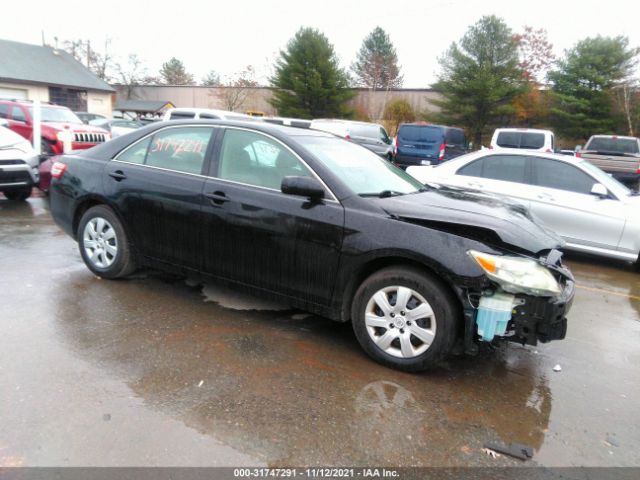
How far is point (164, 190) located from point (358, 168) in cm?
173

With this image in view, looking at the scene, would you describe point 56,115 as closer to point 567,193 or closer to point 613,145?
point 567,193

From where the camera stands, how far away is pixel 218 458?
98.3 inches

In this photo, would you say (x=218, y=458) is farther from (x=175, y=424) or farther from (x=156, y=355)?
(x=156, y=355)

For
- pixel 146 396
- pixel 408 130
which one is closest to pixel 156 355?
pixel 146 396

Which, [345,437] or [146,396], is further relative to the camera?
[146,396]

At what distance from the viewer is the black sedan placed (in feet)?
10.5

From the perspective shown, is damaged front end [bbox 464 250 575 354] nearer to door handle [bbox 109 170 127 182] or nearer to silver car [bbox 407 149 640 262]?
door handle [bbox 109 170 127 182]

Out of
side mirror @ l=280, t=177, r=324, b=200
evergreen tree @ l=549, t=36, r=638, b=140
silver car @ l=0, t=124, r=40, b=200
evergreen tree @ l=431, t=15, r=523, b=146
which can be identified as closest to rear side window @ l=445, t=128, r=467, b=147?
silver car @ l=0, t=124, r=40, b=200

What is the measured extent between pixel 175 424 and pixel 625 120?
33.2 metres

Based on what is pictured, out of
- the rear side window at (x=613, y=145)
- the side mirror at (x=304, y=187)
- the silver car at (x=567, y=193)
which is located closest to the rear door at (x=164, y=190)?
the side mirror at (x=304, y=187)

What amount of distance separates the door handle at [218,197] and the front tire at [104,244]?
45.2 inches

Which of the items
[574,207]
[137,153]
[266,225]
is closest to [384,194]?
[266,225]

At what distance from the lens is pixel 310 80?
36125 mm

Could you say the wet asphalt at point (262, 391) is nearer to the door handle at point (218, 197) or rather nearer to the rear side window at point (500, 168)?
the door handle at point (218, 197)
